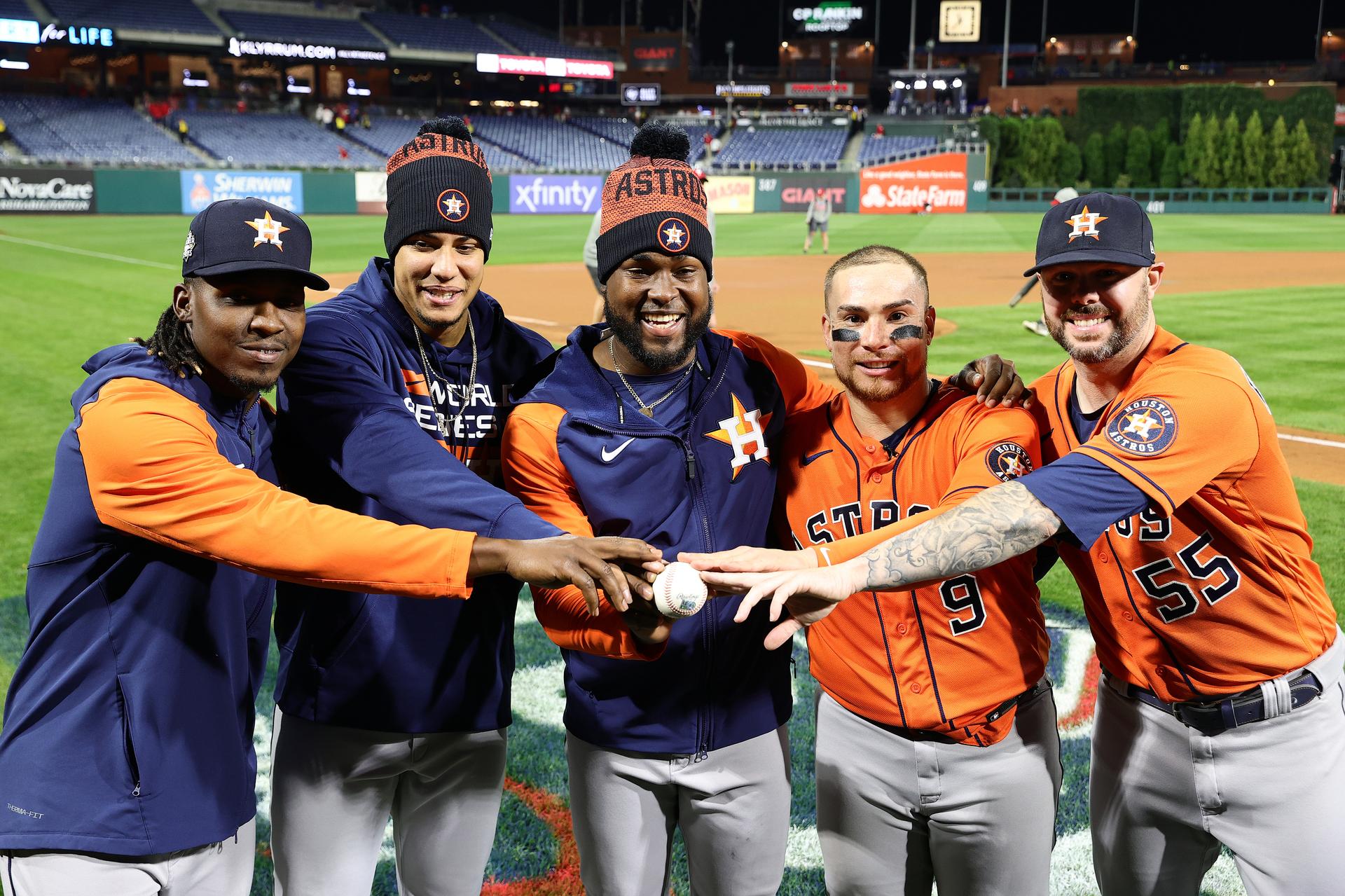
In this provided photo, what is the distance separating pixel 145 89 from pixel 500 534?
62104mm

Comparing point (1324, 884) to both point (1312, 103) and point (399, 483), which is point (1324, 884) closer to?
point (399, 483)

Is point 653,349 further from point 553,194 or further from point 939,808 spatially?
point 553,194

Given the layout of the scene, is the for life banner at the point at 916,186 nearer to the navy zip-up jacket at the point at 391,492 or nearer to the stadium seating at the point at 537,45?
the stadium seating at the point at 537,45

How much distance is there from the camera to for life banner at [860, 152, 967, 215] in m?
49.1

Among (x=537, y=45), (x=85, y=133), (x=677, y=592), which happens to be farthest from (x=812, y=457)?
(x=537, y=45)

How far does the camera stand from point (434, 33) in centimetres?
6638

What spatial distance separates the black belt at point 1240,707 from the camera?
10.1 feet

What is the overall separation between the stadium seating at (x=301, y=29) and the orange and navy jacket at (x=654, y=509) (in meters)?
61.4

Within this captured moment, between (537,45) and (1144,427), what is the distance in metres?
74.2

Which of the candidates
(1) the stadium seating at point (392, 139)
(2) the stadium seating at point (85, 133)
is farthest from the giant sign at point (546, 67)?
(2) the stadium seating at point (85, 133)

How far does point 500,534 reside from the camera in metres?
2.57

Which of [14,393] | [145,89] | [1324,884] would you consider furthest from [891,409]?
[145,89]

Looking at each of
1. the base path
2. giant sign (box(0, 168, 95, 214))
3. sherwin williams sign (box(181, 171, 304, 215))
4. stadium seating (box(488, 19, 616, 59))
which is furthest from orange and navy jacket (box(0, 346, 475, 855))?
stadium seating (box(488, 19, 616, 59))

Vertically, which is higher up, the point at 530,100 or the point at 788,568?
the point at 530,100
